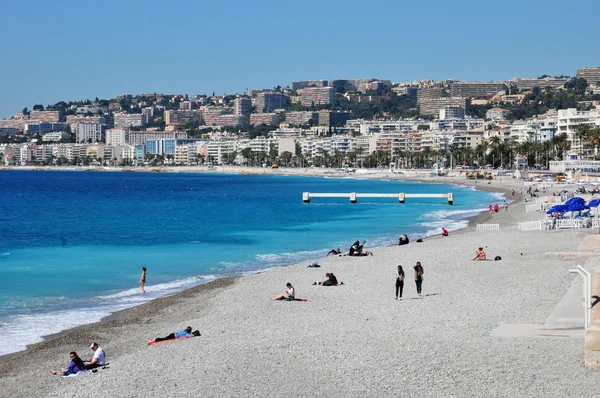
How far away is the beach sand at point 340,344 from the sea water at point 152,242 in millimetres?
1997

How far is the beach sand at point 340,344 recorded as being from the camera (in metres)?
11.2

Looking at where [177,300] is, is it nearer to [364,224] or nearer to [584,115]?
[364,224]

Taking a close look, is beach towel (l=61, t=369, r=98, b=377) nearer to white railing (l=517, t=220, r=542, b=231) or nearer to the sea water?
the sea water

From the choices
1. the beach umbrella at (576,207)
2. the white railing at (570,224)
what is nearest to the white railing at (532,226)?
the white railing at (570,224)

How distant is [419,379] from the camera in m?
11.2

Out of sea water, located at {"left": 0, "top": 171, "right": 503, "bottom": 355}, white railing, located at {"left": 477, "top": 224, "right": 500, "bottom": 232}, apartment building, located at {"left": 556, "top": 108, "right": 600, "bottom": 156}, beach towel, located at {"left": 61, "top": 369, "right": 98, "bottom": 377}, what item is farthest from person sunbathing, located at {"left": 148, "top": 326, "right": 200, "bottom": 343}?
apartment building, located at {"left": 556, "top": 108, "right": 600, "bottom": 156}

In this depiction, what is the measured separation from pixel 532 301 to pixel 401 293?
281 centimetres

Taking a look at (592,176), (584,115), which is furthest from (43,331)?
(584,115)

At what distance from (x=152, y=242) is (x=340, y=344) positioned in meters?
24.8

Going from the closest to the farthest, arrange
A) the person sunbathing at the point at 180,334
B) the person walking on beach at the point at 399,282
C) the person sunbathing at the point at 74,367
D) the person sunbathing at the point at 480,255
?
the person sunbathing at the point at 74,367 < the person sunbathing at the point at 180,334 < the person walking on beach at the point at 399,282 < the person sunbathing at the point at 480,255

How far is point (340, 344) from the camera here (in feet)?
44.8

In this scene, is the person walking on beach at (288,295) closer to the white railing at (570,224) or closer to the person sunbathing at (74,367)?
the person sunbathing at (74,367)

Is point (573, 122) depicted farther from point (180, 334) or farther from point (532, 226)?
point (180, 334)

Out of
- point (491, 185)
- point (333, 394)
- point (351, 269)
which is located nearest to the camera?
point (333, 394)
